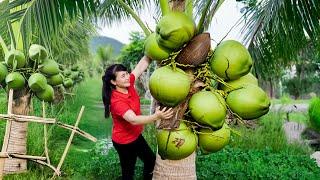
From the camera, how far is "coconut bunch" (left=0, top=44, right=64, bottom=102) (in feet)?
16.7

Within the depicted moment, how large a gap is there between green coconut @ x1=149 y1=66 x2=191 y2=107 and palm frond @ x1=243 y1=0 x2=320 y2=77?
11.9ft

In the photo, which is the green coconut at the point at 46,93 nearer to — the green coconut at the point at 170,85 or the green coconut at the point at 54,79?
the green coconut at the point at 54,79

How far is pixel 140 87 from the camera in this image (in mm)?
22359

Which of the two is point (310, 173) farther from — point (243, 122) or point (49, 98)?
point (243, 122)

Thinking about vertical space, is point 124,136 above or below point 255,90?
below

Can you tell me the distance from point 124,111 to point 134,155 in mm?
786

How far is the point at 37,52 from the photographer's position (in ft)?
16.8

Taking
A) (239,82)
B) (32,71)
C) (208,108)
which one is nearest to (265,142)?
(32,71)

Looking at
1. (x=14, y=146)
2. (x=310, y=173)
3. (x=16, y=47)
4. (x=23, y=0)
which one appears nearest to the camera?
(x=23, y=0)

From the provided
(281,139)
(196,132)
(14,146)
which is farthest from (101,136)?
(196,132)

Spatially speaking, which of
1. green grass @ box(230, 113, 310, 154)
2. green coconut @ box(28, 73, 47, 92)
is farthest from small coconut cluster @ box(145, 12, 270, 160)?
green grass @ box(230, 113, 310, 154)

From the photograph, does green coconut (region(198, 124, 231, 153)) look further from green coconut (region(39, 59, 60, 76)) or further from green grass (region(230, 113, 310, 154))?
green grass (region(230, 113, 310, 154))

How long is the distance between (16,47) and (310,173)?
151 inches

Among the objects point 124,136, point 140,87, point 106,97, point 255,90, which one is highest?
point 255,90
